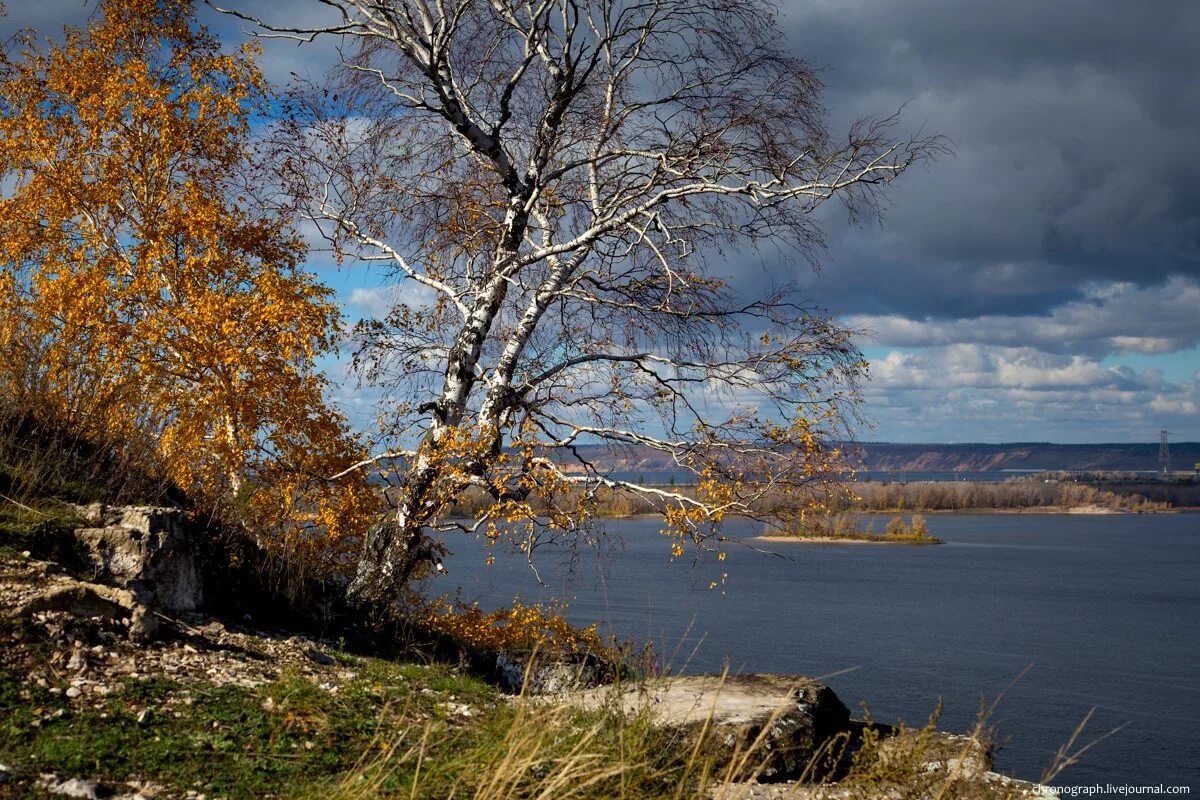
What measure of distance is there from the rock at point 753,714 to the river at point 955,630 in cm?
49

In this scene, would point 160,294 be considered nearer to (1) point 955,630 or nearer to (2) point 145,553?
(2) point 145,553

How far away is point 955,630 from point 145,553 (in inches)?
1287

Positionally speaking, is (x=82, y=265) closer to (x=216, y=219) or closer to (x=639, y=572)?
(x=216, y=219)

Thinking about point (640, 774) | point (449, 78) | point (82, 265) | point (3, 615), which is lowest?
point (640, 774)

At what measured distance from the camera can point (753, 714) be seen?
760 centimetres

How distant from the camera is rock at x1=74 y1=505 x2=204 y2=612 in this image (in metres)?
7.40

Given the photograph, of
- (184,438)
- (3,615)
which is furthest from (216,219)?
(3,615)

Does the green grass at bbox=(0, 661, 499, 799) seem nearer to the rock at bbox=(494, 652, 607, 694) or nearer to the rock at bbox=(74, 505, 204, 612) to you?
the rock at bbox=(74, 505, 204, 612)

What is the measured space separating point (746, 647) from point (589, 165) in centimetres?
1862

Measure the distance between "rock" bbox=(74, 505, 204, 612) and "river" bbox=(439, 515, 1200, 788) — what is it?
3.79 m

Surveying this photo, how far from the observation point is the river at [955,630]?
67.4ft

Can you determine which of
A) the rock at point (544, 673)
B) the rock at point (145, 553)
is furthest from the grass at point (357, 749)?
the rock at point (544, 673)

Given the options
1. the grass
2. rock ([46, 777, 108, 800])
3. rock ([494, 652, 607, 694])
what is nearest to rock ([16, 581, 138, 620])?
the grass

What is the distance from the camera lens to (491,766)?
5289 mm
